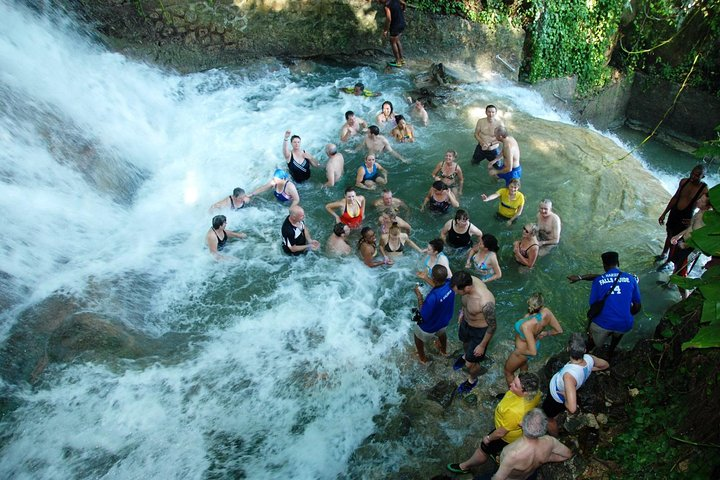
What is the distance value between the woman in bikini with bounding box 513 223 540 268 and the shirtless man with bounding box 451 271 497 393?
6.25 feet

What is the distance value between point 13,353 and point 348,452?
4.06 m

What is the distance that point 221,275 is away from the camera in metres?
7.82

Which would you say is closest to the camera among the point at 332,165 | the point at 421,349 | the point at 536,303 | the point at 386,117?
the point at 536,303

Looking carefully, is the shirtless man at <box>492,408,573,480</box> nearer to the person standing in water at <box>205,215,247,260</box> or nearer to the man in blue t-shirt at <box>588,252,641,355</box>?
the man in blue t-shirt at <box>588,252,641,355</box>

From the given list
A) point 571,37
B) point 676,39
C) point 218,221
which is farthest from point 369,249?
point 676,39

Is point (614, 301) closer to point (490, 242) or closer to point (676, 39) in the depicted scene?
point (490, 242)

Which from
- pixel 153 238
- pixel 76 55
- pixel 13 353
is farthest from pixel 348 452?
pixel 76 55

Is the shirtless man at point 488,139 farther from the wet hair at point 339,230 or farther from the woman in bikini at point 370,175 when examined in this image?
the wet hair at point 339,230

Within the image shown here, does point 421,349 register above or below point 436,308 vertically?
below

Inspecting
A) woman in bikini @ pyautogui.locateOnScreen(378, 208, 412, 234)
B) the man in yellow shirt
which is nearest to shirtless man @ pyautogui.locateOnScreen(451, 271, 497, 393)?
the man in yellow shirt

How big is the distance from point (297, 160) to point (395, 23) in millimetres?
5374

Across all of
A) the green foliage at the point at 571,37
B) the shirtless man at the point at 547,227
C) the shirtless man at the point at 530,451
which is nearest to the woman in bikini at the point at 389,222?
the shirtless man at the point at 547,227

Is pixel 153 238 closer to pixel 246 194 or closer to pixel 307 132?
pixel 246 194

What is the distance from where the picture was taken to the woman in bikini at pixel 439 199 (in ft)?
27.7
